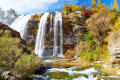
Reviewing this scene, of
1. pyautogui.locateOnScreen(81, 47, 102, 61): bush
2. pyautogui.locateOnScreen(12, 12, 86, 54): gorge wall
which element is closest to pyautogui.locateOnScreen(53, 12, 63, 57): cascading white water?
pyautogui.locateOnScreen(12, 12, 86, 54): gorge wall

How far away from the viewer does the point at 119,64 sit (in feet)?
24.0

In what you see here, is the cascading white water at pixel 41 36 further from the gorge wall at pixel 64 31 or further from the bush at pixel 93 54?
the bush at pixel 93 54

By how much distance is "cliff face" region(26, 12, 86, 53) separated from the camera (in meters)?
22.1

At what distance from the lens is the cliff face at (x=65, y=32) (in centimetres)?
2209

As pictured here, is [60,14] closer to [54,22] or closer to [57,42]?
[54,22]

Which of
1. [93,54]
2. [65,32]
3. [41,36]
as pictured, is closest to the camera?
[93,54]

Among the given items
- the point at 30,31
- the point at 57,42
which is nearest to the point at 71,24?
the point at 57,42

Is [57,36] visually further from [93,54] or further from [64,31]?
[93,54]

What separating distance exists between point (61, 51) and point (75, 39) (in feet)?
12.8

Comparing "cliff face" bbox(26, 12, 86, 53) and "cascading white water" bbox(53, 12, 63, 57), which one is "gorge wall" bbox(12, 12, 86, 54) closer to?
"cliff face" bbox(26, 12, 86, 53)

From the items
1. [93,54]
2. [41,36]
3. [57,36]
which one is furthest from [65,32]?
[93,54]

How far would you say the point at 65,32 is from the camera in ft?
75.5

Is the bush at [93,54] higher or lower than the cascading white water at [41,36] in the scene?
lower

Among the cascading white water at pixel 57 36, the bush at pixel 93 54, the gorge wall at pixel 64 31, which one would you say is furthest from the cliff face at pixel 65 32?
the bush at pixel 93 54
